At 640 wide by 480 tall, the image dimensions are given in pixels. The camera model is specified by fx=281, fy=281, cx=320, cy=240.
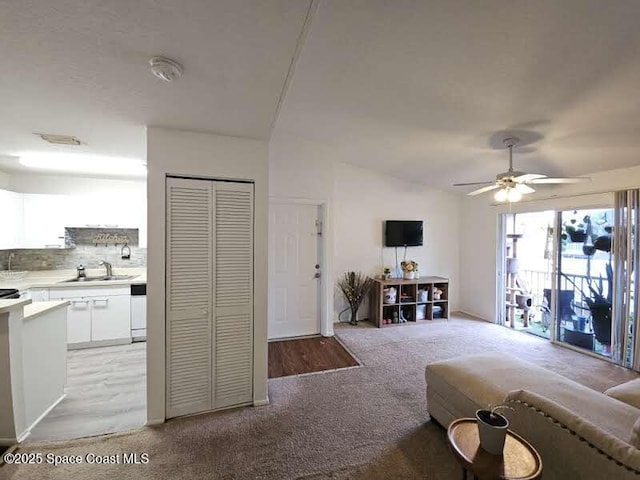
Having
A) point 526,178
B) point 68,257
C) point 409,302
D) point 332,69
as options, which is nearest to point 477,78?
point 332,69

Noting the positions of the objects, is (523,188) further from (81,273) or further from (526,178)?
(81,273)

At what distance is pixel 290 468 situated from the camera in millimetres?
1817

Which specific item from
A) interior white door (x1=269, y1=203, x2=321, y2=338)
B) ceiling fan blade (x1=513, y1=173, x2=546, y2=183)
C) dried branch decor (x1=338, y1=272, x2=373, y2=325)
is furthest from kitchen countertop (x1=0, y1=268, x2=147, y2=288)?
ceiling fan blade (x1=513, y1=173, x2=546, y2=183)

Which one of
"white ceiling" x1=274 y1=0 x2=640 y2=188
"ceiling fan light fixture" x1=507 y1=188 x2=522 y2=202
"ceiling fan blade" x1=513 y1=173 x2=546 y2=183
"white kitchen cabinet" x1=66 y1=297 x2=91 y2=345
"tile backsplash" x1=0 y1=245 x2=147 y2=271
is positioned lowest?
"white kitchen cabinet" x1=66 y1=297 x2=91 y2=345

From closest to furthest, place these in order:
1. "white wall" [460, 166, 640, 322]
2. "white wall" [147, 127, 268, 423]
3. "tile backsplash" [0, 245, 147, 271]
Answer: "white wall" [147, 127, 268, 423] < "white wall" [460, 166, 640, 322] < "tile backsplash" [0, 245, 147, 271]

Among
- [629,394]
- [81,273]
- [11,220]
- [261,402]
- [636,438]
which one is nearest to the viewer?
[636,438]

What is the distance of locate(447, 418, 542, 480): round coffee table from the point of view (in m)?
1.15

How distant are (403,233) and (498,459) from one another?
4068 mm

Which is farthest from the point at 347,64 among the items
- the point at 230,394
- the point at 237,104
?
the point at 230,394

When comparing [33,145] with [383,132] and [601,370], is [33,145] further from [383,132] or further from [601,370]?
[601,370]

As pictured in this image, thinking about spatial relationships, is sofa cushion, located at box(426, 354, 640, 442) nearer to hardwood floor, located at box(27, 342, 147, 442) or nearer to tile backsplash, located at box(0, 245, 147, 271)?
hardwood floor, located at box(27, 342, 147, 442)

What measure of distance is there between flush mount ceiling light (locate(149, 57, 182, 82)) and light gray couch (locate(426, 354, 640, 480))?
2.43 m

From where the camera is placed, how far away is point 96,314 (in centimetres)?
376

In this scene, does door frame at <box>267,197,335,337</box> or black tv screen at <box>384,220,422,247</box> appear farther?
black tv screen at <box>384,220,422,247</box>
